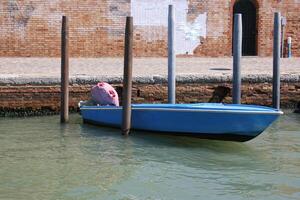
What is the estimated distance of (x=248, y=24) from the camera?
79.3 ft

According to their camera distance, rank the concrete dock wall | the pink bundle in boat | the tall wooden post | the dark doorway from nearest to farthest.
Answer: the pink bundle in boat
the tall wooden post
the concrete dock wall
the dark doorway

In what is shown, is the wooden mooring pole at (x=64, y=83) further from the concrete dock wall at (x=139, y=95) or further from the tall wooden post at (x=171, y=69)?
the tall wooden post at (x=171, y=69)

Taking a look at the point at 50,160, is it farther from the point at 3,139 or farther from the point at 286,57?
the point at 286,57

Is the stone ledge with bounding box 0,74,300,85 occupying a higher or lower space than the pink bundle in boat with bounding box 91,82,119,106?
higher

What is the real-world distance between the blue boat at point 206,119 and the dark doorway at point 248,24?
11789 millimetres

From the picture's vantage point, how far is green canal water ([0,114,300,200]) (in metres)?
8.90

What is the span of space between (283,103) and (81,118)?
471 cm

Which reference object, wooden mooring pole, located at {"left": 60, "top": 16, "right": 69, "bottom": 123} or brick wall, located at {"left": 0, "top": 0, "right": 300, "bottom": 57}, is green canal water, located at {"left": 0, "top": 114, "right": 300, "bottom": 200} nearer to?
wooden mooring pole, located at {"left": 60, "top": 16, "right": 69, "bottom": 123}

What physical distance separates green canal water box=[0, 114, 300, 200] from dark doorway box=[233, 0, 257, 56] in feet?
34.5

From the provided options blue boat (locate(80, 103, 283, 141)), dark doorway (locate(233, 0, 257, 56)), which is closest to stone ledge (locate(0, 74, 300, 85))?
blue boat (locate(80, 103, 283, 141))

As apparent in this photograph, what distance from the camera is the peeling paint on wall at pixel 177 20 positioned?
2280cm

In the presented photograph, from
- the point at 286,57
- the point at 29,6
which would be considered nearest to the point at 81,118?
the point at 29,6

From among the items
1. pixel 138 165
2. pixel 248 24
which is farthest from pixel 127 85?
pixel 248 24

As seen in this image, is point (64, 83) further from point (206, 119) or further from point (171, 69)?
point (206, 119)
